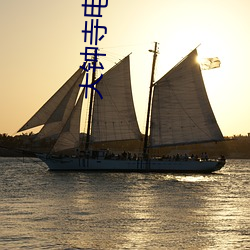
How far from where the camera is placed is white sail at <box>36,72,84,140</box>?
3233 inches

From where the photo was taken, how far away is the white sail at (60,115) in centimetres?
8212

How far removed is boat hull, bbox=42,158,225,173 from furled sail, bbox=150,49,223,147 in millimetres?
3150

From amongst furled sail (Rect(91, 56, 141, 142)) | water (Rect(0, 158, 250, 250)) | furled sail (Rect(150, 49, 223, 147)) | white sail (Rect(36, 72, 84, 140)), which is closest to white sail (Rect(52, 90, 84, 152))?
white sail (Rect(36, 72, 84, 140))

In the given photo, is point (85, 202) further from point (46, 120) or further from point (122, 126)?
point (122, 126)

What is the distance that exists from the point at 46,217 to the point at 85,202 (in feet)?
32.2

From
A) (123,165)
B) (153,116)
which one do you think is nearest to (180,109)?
(153,116)

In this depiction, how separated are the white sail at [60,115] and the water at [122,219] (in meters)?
22.8

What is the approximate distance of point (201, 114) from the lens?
88.4 metres

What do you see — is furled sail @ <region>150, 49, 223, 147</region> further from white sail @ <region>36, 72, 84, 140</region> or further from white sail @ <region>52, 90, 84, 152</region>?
white sail @ <region>36, 72, 84, 140</region>

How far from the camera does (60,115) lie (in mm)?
82562

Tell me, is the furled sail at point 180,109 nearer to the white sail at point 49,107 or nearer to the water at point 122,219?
the white sail at point 49,107

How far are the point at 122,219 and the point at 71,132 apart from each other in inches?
1891

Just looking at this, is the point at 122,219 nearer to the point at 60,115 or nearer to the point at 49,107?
the point at 49,107

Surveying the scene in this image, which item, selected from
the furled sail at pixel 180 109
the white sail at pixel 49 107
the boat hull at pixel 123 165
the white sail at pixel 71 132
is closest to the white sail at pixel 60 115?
the white sail at pixel 49 107
